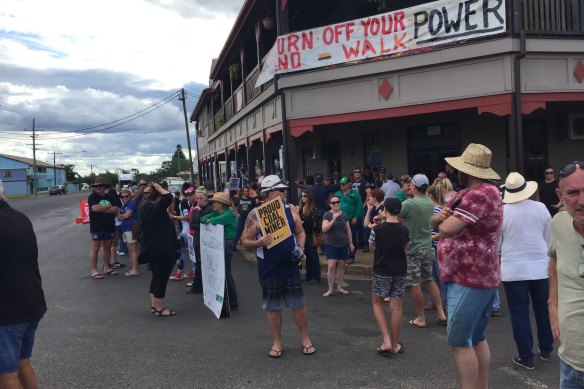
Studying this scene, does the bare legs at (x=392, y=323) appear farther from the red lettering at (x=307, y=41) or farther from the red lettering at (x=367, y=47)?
the red lettering at (x=307, y=41)

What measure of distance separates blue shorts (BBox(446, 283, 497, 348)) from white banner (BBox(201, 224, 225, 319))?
11.3 ft

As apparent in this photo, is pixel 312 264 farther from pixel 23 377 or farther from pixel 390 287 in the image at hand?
pixel 23 377

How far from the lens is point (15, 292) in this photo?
3.30 meters

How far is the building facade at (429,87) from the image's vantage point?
9.89 meters

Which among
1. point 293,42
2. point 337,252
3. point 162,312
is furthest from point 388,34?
point 162,312

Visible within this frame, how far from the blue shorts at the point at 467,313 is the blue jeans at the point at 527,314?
1.20 m

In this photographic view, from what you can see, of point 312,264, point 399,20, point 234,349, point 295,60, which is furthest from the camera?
point 295,60

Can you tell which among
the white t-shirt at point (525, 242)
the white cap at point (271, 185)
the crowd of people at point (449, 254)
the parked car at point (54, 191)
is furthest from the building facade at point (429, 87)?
the parked car at point (54, 191)

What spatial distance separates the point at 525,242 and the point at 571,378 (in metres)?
2.35

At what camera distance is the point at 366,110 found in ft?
37.4

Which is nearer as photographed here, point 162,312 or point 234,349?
point 234,349

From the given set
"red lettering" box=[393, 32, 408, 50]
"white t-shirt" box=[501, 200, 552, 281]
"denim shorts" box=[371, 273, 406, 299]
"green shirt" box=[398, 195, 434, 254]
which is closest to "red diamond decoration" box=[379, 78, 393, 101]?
"red lettering" box=[393, 32, 408, 50]

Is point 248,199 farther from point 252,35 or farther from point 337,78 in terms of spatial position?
point 252,35

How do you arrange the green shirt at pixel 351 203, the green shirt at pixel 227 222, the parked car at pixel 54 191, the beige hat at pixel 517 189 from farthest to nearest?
the parked car at pixel 54 191 < the green shirt at pixel 351 203 < the green shirt at pixel 227 222 < the beige hat at pixel 517 189
